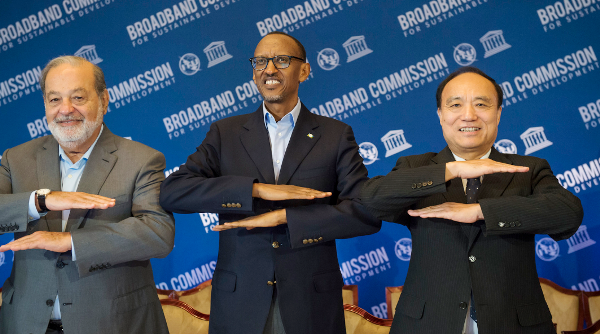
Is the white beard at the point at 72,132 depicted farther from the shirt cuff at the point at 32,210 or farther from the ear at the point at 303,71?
the ear at the point at 303,71

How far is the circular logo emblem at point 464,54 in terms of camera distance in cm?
455

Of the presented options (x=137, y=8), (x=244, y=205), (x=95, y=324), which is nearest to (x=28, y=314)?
(x=95, y=324)

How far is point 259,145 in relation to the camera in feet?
8.64

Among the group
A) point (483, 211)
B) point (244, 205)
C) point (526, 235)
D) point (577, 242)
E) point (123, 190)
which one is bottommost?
point (577, 242)

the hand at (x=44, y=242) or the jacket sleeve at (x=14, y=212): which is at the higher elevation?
the jacket sleeve at (x=14, y=212)

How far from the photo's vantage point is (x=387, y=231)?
4.65 m

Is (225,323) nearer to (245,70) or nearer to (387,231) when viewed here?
(387,231)

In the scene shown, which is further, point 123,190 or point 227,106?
point 227,106

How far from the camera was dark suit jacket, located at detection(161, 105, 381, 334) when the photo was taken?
7.78ft

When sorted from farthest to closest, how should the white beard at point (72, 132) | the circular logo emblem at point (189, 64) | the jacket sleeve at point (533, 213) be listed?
the circular logo emblem at point (189, 64), the white beard at point (72, 132), the jacket sleeve at point (533, 213)

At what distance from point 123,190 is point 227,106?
2.42 meters

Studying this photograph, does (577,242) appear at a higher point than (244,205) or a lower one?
lower

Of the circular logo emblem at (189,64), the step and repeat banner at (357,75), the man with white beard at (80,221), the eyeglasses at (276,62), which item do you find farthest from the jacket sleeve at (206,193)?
the circular logo emblem at (189,64)

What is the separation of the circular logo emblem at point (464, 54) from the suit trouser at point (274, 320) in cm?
304
